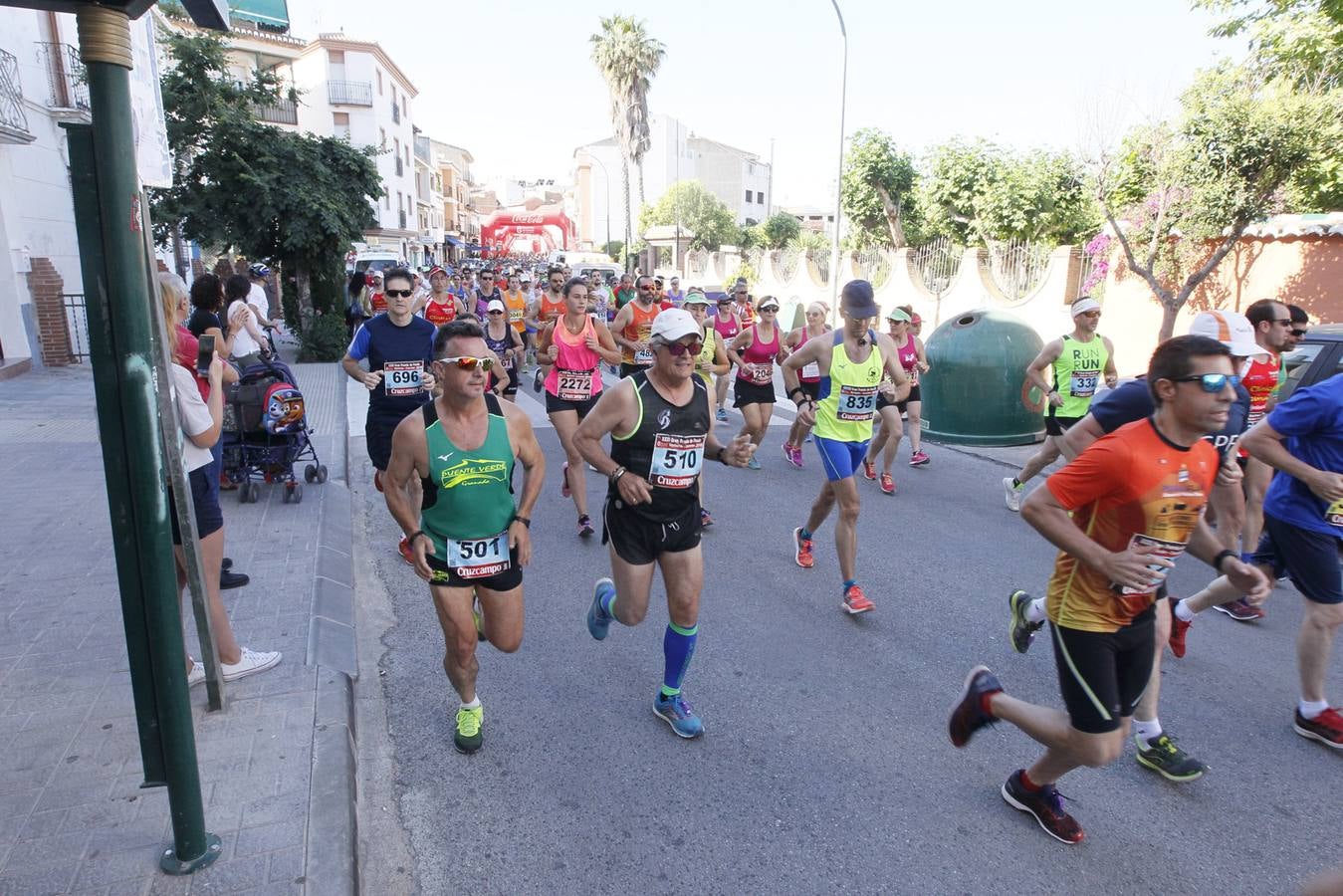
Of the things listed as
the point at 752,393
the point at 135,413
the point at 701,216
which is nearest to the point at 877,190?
the point at 752,393

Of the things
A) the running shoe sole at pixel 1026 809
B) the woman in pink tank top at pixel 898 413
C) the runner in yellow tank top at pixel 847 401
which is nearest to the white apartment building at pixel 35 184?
the woman in pink tank top at pixel 898 413

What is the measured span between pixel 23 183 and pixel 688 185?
1800 inches

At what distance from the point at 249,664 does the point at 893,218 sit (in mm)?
26886

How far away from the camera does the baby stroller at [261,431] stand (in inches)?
277

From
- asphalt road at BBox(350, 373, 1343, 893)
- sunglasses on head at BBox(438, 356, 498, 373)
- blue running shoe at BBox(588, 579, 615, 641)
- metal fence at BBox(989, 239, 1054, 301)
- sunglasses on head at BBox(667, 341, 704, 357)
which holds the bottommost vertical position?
asphalt road at BBox(350, 373, 1343, 893)

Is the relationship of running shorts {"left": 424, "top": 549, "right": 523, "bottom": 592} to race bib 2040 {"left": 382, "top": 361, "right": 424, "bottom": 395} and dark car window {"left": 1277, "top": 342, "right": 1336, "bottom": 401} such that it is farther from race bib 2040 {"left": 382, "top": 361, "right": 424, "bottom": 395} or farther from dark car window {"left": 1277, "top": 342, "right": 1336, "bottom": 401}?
dark car window {"left": 1277, "top": 342, "right": 1336, "bottom": 401}

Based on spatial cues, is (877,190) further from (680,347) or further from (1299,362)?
(680,347)

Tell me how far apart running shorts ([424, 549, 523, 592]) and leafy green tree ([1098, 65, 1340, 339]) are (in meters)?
13.4

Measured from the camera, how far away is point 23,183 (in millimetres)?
14055

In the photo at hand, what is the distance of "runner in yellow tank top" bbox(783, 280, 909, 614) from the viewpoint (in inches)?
206

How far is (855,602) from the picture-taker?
17.0 feet

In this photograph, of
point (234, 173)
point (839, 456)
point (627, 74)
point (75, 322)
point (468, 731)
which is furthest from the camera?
point (627, 74)

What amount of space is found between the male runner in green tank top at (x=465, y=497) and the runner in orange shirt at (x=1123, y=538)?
82.1 inches

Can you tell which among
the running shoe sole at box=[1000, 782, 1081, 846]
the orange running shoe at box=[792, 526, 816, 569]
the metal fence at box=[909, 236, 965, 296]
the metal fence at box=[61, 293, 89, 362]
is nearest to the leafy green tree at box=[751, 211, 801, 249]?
the metal fence at box=[909, 236, 965, 296]
